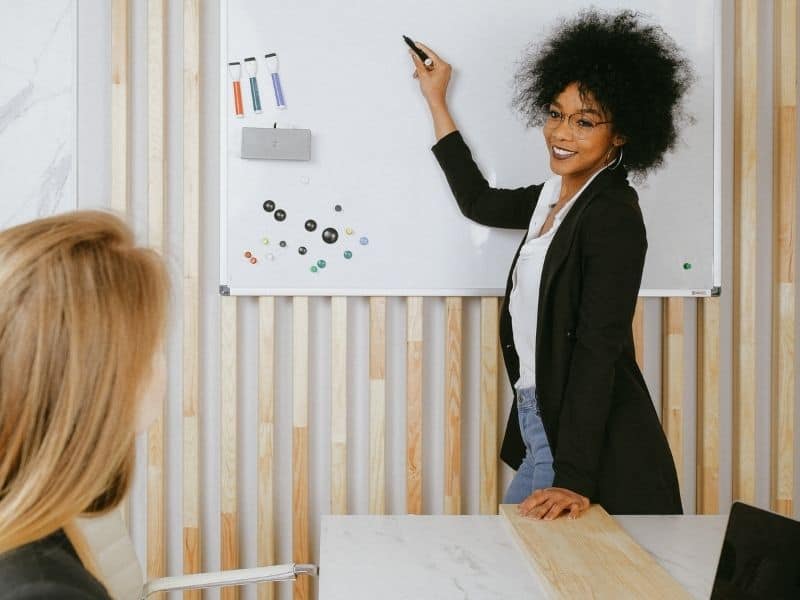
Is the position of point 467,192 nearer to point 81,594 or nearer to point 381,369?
point 381,369

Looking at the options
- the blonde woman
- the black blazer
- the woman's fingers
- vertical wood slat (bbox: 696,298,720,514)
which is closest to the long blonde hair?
the blonde woman

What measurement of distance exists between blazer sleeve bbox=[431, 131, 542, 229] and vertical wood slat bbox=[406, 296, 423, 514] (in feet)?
1.03

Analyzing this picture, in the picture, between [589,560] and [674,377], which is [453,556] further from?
[674,377]

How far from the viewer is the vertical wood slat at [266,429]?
7.96ft

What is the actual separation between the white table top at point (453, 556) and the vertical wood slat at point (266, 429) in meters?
0.86

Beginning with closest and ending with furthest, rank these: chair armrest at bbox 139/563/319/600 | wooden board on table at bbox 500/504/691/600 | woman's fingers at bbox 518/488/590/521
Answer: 1. wooden board on table at bbox 500/504/691/600
2. woman's fingers at bbox 518/488/590/521
3. chair armrest at bbox 139/563/319/600

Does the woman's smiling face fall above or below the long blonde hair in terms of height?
above

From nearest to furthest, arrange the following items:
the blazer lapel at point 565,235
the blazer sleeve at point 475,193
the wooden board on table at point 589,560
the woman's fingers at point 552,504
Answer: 1. the wooden board on table at point 589,560
2. the woman's fingers at point 552,504
3. the blazer lapel at point 565,235
4. the blazer sleeve at point 475,193

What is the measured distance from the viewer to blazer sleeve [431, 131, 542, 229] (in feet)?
7.72

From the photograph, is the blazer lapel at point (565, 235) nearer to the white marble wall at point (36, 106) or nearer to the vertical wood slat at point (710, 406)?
the vertical wood slat at point (710, 406)

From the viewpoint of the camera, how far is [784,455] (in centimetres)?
254

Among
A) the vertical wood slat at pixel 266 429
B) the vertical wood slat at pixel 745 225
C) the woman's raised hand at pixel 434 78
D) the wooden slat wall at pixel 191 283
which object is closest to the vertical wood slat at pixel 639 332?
the vertical wood slat at pixel 745 225

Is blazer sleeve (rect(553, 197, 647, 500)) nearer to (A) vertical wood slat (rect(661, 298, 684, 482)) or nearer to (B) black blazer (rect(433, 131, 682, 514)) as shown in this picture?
(B) black blazer (rect(433, 131, 682, 514))

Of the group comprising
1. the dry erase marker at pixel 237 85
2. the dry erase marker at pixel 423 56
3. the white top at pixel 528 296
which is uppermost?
the dry erase marker at pixel 423 56
